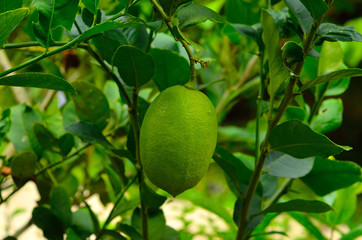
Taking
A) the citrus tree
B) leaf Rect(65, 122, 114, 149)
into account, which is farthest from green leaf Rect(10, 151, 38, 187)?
leaf Rect(65, 122, 114, 149)

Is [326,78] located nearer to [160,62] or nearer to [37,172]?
[160,62]

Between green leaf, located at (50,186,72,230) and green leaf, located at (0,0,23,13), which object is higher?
green leaf, located at (0,0,23,13)

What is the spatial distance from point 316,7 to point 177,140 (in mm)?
182

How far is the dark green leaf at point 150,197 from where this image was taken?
0.46 m

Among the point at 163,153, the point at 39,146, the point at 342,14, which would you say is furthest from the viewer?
the point at 342,14

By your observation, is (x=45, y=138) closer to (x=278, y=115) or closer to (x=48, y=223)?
(x=48, y=223)

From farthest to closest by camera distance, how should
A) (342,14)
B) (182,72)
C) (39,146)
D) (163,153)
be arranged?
(342,14) < (39,146) < (182,72) < (163,153)

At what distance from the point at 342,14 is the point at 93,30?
4054 millimetres

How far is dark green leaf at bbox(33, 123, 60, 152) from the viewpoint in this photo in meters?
0.59

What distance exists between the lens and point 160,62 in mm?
477

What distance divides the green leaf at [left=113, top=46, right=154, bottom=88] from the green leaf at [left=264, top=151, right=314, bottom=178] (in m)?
0.19

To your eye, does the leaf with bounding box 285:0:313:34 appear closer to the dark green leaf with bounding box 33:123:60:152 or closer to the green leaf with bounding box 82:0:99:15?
the green leaf with bounding box 82:0:99:15

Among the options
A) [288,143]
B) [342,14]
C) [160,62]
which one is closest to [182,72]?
[160,62]

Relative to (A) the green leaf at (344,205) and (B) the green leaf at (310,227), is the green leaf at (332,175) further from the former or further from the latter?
(A) the green leaf at (344,205)
